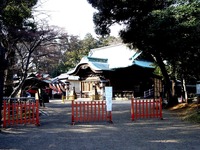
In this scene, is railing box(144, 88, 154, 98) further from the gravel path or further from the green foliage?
the gravel path

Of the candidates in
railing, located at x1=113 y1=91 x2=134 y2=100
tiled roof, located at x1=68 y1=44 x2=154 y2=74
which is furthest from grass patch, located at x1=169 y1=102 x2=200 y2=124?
railing, located at x1=113 y1=91 x2=134 y2=100

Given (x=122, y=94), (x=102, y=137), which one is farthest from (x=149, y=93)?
(x=102, y=137)

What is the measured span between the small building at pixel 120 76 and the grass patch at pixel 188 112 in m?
12.7

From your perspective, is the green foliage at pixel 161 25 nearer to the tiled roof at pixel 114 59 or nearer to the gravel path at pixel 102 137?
the gravel path at pixel 102 137

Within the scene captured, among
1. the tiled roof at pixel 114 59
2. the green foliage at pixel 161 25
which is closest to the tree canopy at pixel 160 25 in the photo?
the green foliage at pixel 161 25

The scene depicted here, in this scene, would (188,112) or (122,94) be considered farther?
(122,94)

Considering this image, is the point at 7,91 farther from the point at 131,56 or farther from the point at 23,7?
the point at 131,56

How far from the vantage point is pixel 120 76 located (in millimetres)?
29766

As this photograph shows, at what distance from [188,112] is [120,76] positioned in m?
16.6

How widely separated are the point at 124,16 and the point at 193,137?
9803 millimetres

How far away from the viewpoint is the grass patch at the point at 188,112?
1131cm

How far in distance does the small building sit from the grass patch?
12724mm

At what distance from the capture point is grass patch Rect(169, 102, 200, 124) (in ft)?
37.1

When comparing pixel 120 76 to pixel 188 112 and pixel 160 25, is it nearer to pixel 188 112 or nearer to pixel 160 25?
pixel 188 112
